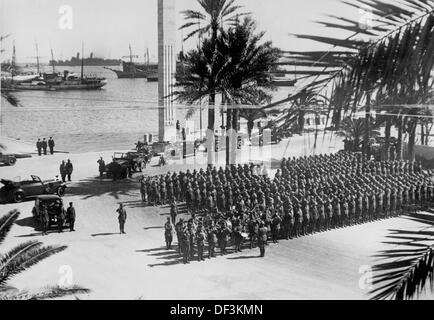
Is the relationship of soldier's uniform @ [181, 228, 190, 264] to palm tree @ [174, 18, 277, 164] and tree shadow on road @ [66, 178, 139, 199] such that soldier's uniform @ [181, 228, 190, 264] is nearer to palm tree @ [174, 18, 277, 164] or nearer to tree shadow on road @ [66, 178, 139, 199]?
tree shadow on road @ [66, 178, 139, 199]

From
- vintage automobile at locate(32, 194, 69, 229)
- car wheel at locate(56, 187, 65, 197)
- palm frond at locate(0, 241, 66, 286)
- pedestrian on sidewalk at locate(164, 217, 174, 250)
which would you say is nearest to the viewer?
palm frond at locate(0, 241, 66, 286)

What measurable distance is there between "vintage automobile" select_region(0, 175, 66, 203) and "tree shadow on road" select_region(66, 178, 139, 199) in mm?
1242

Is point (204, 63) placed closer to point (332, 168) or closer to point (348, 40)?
point (332, 168)

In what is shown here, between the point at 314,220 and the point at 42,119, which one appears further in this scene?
the point at 42,119

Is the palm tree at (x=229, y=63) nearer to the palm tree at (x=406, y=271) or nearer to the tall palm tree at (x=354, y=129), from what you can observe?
the tall palm tree at (x=354, y=129)

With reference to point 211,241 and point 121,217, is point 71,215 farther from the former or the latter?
point 211,241

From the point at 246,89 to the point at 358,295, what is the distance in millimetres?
13309

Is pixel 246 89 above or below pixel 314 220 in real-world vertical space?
above

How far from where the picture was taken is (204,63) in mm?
22250

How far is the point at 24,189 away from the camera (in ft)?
63.7

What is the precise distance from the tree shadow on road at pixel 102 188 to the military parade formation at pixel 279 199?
1972 millimetres

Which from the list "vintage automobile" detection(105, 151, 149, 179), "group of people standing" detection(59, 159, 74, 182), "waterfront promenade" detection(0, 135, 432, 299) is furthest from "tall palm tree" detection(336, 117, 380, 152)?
"vintage automobile" detection(105, 151, 149, 179)

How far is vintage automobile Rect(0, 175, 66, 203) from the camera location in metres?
19.2
